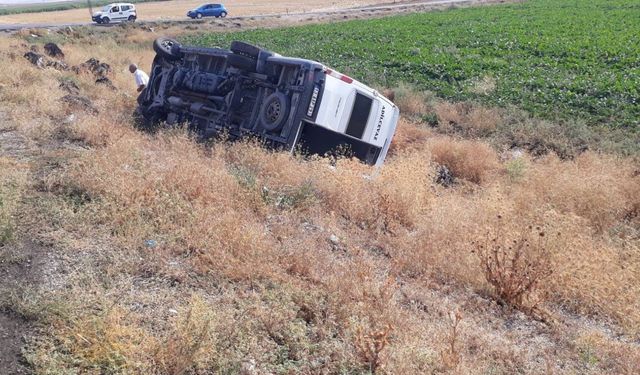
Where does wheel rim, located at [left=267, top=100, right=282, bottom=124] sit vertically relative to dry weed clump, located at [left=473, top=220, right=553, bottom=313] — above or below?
below

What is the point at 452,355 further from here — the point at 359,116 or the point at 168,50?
the point at 168,50

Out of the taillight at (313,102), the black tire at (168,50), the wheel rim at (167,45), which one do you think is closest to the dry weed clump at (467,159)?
the taillight at (313,102)

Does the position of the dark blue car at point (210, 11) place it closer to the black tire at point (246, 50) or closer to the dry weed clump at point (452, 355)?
the black tire at point (246, 50)

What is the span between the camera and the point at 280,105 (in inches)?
372

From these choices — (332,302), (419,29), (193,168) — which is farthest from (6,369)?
(419,29)

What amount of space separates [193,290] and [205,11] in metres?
46.0

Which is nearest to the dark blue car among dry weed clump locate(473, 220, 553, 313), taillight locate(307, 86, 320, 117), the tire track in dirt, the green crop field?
the green crop field

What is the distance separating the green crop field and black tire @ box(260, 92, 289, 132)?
7309 millimetres

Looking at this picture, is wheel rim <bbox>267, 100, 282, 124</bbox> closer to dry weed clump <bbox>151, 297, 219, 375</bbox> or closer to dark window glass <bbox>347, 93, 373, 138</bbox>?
dark window glass <bbox>347, 93, 373, 138</bbox>

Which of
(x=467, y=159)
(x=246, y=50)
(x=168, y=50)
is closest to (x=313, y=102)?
(x=246, y=50)

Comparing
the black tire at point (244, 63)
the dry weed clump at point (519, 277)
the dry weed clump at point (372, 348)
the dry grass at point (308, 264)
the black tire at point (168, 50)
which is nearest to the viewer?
the dry weed clump at point (372, 348)

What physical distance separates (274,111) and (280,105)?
0.19 metres

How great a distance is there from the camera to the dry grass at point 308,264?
4059mm

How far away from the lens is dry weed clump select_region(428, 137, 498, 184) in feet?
34.6
